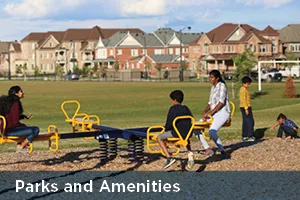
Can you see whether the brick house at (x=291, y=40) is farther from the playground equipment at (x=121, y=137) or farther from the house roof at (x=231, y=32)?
the playground equipment at (x=121, y=137)

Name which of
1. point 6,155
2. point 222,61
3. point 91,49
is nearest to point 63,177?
point 6,155

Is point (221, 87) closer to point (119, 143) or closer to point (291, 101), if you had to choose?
point (119, 143)

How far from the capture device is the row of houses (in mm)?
125000

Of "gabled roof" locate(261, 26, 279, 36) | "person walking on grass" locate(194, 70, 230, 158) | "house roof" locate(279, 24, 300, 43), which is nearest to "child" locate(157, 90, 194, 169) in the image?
"person walking on grass" locate(194, 70, 230, 158)

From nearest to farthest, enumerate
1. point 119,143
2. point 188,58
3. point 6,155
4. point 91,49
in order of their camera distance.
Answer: point 6,155 → point 119,143 → point 188,58 → point 91,49

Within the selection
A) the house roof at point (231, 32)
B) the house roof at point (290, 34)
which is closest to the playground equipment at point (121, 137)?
the house roof at point (231, 32)

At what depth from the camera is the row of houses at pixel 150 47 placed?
4921 inches

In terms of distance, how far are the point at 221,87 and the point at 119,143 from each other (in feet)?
15.0

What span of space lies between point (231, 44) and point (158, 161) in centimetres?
11154

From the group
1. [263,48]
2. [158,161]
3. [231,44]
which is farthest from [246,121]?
[263,48]

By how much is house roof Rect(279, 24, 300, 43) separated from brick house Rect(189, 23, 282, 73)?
3.29 metres

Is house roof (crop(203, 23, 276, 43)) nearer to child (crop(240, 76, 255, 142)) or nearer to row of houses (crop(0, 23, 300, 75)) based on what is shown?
row of houses (crop(0, 23, 300, 75))

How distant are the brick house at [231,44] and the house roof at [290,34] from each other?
3.29 metres

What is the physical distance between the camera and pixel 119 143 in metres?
18.3
